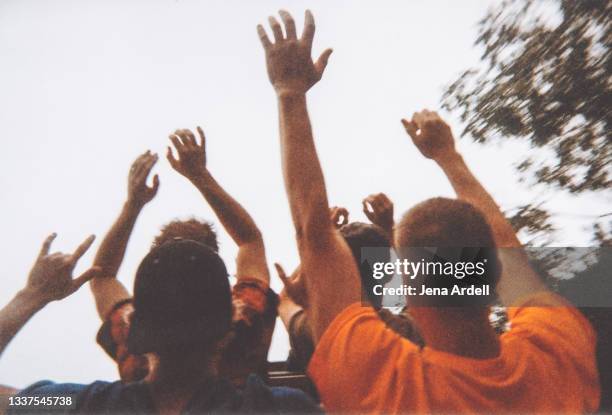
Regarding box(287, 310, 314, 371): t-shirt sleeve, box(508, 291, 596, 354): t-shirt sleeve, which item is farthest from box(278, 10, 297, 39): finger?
box(508, 291, 596, 354): t-shirt sleeve

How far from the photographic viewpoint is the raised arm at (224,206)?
1317 millimetres

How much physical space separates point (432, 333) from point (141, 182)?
865 mm

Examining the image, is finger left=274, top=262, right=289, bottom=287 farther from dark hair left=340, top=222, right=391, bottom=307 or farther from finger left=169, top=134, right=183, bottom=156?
finger left=169, top=134, right=183, bottom=156

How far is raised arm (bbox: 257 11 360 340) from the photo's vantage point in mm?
931

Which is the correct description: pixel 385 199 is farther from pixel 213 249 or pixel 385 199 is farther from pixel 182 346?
pixel 182 346

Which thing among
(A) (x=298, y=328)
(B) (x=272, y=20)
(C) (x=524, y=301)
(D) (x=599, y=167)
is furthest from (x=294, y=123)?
(D) (x=599, y=167)

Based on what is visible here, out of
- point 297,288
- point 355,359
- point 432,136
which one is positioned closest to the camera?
point 355,359

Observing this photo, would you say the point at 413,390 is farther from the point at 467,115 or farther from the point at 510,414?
the point at 467,115

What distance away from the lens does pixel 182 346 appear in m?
0.92

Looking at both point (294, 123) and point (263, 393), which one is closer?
point (263, 393)

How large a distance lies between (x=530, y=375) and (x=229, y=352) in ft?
1.76

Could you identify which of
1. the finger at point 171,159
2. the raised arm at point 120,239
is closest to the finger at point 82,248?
the raised arm at point 120,239

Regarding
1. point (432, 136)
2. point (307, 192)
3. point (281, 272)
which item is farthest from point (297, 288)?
point (432, 136)

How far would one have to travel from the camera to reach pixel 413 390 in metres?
0.88
